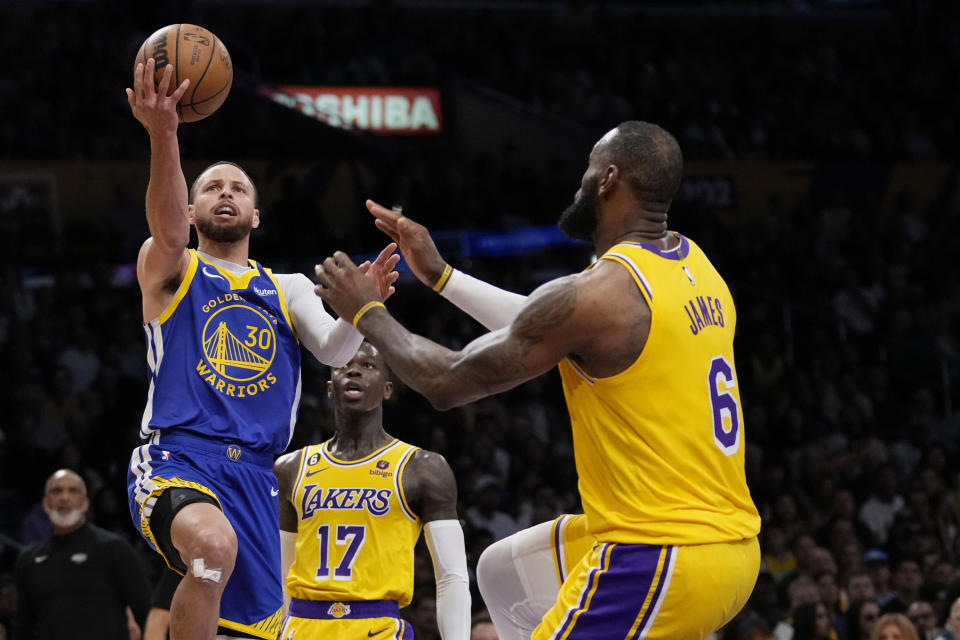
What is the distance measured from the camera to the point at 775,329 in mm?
16328

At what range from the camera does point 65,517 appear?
854cm

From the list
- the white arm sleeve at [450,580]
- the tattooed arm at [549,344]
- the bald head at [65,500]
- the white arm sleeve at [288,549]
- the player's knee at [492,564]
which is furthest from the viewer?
the bald head at [65,500]

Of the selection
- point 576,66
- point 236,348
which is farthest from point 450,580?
point 576,66

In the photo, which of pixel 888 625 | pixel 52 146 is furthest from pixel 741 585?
pixel 52 146

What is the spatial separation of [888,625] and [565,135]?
1023 centimetres

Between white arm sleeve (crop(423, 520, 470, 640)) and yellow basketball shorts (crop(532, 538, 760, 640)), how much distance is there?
2.50 metres

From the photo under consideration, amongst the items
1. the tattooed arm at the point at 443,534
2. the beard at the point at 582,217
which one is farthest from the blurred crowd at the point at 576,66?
the beard at the point at 582,217

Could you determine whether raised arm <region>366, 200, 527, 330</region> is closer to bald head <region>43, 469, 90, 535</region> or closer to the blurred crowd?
bald head <region>43, 469, 90, 535</region>

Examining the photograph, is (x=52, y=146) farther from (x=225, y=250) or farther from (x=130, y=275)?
(x=225, y=250)

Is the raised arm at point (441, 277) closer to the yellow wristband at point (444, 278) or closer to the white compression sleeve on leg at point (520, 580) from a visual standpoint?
the yellow wristband at point (444, 278)

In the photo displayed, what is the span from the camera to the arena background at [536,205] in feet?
40.1

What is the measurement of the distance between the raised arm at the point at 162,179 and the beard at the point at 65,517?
3464 mm

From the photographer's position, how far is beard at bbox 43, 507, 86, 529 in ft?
28.0

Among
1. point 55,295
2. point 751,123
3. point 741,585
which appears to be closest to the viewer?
point 741,585
